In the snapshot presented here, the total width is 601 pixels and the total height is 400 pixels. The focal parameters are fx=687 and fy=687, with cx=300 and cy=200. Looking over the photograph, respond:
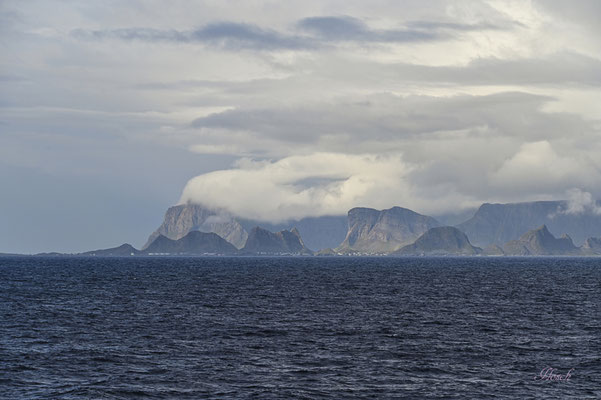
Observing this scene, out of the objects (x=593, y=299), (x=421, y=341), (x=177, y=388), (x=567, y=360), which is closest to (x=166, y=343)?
(x=177, y=388)

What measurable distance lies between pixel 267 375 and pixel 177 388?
8.57 m

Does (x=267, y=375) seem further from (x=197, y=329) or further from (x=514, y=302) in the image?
(x=514, y=302)

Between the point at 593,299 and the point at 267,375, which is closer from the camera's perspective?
the point at 267,375

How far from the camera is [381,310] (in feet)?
369

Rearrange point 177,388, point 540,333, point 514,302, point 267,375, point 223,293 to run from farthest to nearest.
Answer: point 223,293 < point 514,302 < point 540,333 < point 267,375 < point 177,388
